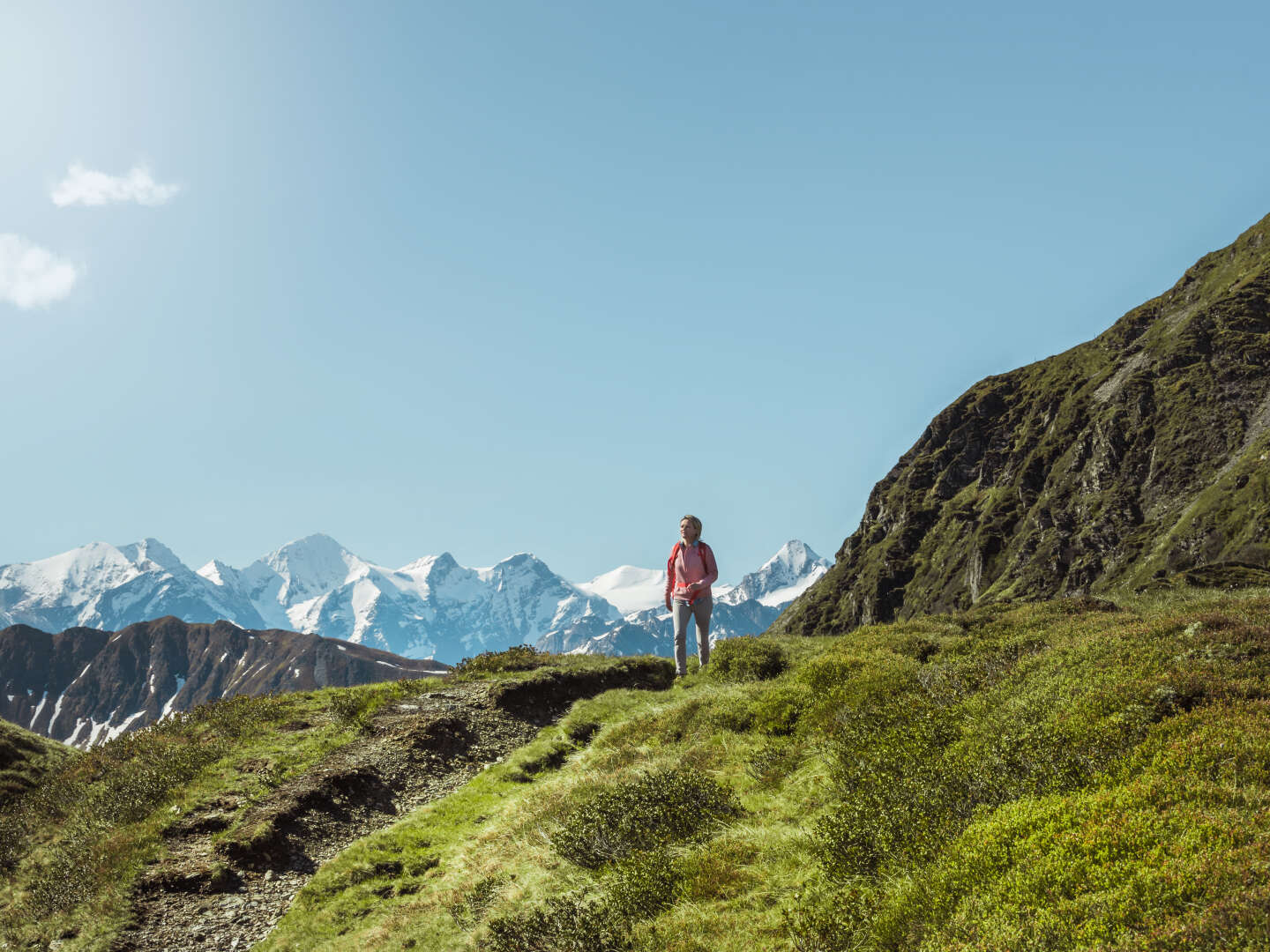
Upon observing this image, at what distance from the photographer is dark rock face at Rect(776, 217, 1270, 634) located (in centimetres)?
10969

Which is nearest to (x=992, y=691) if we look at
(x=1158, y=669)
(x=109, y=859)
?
(x=1158, y=669)

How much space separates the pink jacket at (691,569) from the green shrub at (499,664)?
6207 millimetres

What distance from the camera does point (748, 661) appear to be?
17.5 meters

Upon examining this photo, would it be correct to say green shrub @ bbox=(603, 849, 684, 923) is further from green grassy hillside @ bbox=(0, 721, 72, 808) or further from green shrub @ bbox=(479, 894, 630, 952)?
green grassy hillside @ bbox=(0, 721, 72, 808)

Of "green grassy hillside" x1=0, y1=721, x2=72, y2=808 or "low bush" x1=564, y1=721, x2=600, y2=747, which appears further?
"low bush" x1=564, y1=721, x2=600, y2=747

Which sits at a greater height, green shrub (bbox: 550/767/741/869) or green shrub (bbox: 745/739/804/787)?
green shrub (bbox: 745/739/804/787)

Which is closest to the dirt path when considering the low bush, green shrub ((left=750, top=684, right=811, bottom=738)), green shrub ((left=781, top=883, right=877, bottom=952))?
the low bush

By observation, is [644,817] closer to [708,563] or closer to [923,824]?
[923,824]

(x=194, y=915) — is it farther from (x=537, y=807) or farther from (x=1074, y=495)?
(x=1074, y=495)

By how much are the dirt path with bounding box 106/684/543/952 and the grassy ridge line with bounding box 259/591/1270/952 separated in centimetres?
88

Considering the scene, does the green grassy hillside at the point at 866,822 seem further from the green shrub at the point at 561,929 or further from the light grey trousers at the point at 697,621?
the light grey trousers at the point at 697,621

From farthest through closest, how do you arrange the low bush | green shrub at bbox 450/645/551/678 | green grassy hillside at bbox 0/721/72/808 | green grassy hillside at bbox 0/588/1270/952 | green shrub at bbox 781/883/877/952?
A: green shrub at bbox 450/645/551/678 → the low bush → green grassy hillside at bbox 0/721/72/808 → green shrub at bbox 781/883/877/952 → green grassy hillside at bbox 0/588/1270/952

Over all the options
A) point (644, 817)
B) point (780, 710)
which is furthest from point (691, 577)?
point (644, 817)

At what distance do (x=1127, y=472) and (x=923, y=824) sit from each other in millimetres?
165045
